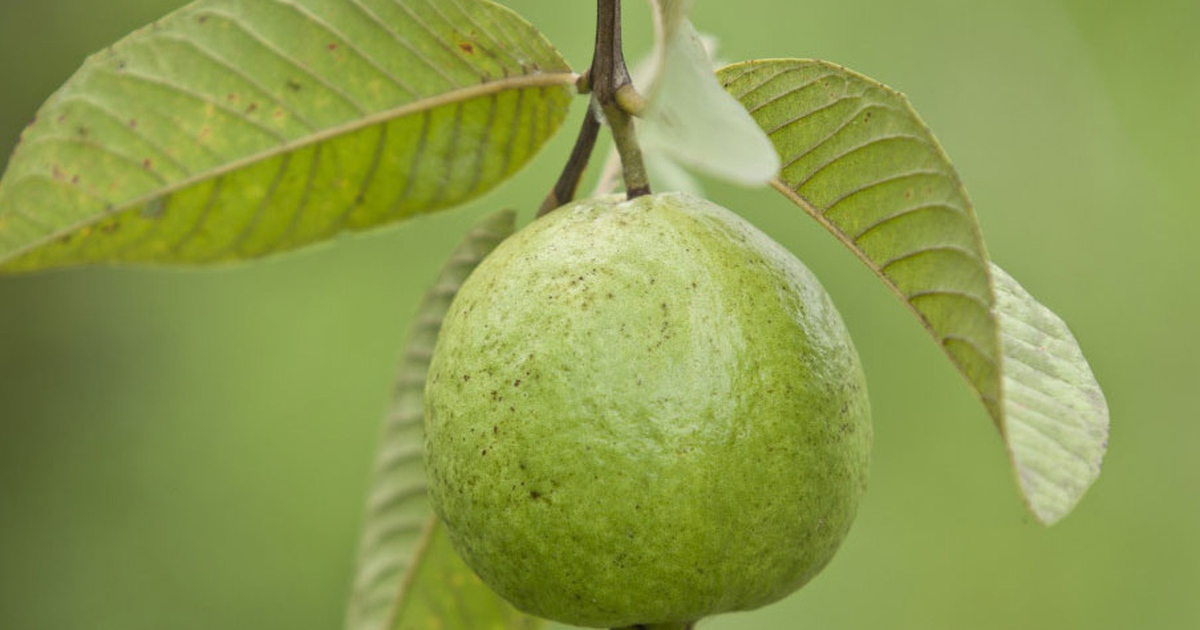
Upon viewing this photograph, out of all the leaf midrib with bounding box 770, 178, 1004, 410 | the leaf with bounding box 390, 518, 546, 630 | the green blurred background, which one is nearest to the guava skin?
the leaf midrib with bounding box 770, 178, 1004, 410

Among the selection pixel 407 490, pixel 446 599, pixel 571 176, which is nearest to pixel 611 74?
pixel 571 176

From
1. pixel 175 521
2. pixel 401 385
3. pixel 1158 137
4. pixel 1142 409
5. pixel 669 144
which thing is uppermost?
pixel 1158 137

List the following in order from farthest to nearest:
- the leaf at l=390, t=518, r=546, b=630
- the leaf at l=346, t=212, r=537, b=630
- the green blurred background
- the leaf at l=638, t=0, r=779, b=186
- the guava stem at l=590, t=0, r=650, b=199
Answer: the green blurred background → the leaf at l=390, t=518, r=546, b=630 → the leaf at l=346, t=212, r=537, b=630 → the guava stem at l=590, t=0, r=650, b=199 → the leaf at l=638, t=0, r=779, b=186

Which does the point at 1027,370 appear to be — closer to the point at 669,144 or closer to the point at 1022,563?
the point at 669,144

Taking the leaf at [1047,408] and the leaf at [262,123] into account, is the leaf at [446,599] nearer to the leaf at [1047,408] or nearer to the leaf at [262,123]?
the leaf at [262,123]

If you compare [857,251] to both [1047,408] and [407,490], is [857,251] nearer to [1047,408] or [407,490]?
[1047,408]

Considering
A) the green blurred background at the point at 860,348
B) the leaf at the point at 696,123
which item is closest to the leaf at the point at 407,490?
the leaf at the point at 696,123

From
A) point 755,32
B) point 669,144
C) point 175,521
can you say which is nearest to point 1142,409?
point 755,32

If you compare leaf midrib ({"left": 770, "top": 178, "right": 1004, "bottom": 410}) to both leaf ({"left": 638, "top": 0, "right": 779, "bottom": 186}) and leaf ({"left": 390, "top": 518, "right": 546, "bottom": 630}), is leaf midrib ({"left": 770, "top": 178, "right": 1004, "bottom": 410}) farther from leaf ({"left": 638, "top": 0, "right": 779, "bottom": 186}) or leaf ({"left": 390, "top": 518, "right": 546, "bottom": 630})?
leaf ({"left": 390, "top": 518, "right": 546, "bottom": 630})
